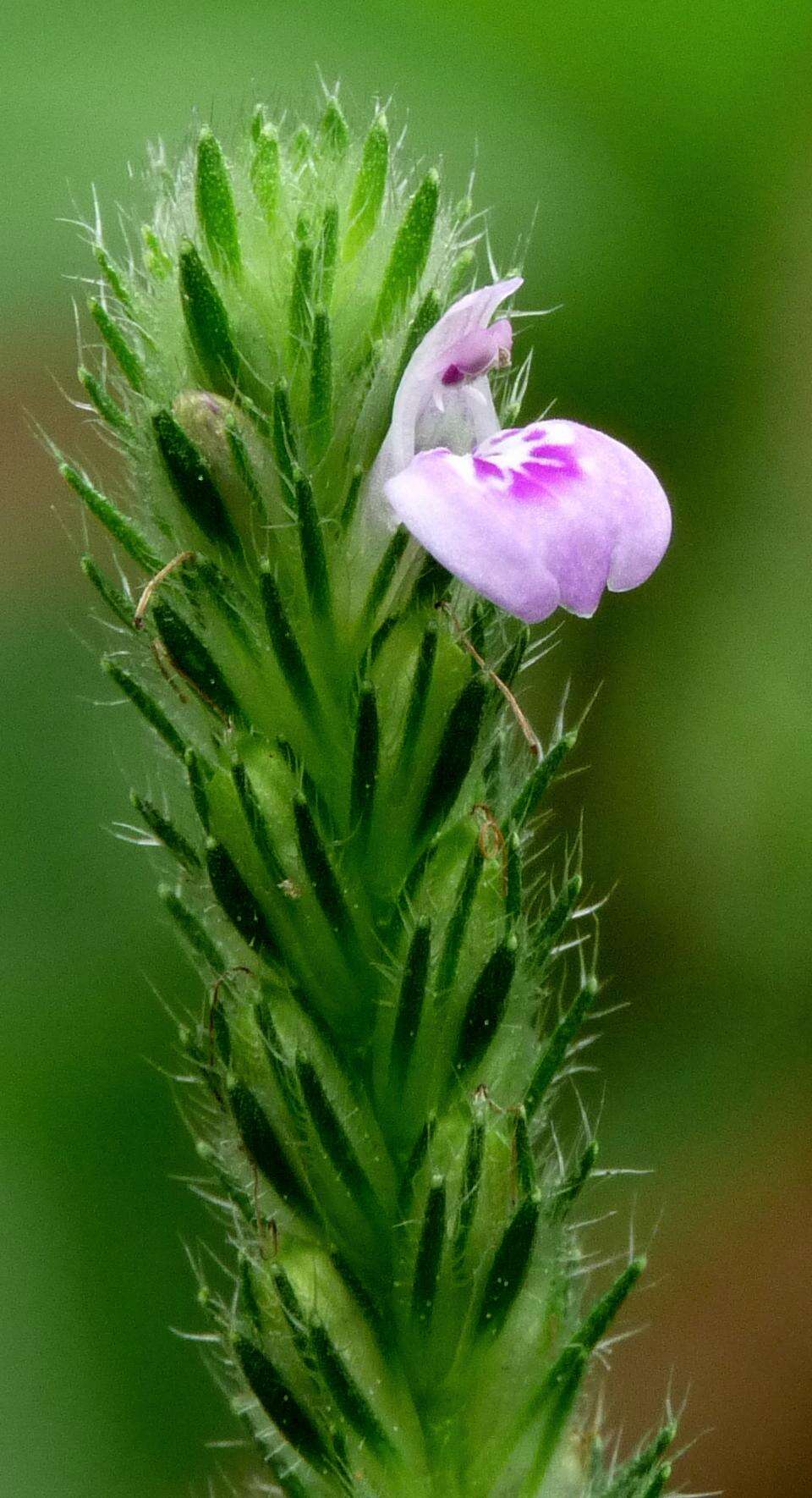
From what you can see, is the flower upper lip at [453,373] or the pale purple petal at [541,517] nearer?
the pale purple petal at [541,517]

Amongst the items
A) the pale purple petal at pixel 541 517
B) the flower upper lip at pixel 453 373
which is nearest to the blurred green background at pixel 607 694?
the flower upper lip at pixel 453 373

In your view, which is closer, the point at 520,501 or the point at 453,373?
the point at 520,501

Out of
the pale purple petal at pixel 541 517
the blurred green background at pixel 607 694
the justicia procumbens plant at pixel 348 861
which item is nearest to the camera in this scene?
the pale purple petal at pixel 541 517

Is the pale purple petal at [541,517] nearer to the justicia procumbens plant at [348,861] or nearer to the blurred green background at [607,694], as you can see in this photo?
the justicia procumbens plant at [348,861]

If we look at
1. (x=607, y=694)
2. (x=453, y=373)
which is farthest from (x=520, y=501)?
(x=607, y=694)

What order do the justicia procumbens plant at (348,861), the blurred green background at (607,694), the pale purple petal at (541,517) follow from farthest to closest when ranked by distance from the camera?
the blurred green background at (607,694), the justicia procumbens plant at (348,861), the pale purple petal at (541,517)

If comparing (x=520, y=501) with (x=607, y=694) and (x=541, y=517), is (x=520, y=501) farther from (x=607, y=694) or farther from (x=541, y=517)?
(x=607, y=694)

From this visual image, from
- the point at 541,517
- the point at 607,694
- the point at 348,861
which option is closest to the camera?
the point at 541,517

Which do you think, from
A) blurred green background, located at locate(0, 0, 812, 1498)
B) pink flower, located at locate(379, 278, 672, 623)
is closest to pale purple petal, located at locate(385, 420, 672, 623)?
pink flower, located at locate(379, 278, 672, 623)
